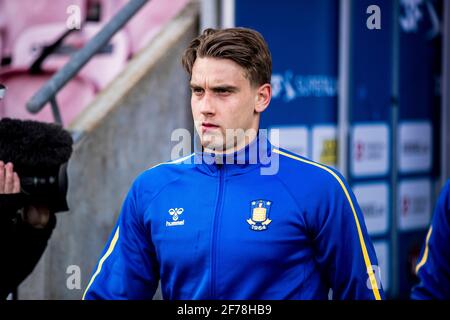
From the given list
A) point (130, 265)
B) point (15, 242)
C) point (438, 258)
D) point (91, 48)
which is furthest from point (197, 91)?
point (91, 48)

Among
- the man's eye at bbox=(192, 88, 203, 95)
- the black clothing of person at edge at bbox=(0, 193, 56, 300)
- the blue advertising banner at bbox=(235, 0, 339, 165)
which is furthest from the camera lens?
the blue advertising banner at bbox=(235, 0, 339, 165)

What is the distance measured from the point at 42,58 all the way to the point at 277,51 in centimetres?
177

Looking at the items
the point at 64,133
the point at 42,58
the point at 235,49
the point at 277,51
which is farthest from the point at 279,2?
the point at 235,49

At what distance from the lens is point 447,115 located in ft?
22.9

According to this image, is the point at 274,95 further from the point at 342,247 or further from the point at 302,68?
the point at 342,247

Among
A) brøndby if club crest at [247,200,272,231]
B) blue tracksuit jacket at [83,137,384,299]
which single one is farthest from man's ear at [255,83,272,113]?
brøndby if club crest at [247,200,272,231]

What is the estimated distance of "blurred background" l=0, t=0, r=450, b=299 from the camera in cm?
507

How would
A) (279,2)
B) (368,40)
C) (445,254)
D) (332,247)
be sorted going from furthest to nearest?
1. (368,40)
2. (279,2)
3. (445,254)
4. (332,247)

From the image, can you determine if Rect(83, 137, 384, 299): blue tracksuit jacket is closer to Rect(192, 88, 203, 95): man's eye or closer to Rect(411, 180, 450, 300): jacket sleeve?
Rect(192, 88, 203, 95): man's eye

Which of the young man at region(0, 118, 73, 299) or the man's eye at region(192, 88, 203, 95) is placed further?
the young man at region(0, 118, 73, 299)

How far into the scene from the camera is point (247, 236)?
2771mm

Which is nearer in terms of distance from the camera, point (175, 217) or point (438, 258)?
point (175, 217)

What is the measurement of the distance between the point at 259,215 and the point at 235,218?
78 millimetres
